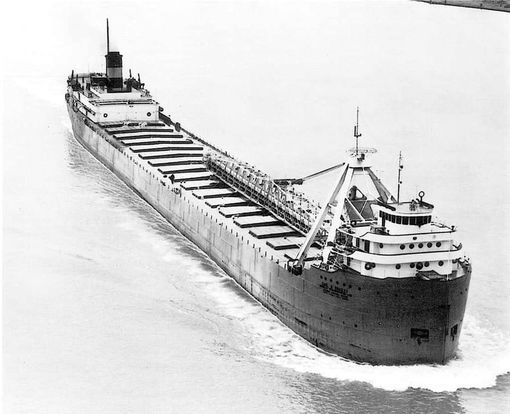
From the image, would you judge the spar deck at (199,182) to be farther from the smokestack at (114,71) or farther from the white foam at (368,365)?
the smokestack at (114,71)

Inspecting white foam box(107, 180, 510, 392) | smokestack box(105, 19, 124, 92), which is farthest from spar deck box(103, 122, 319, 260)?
smokestack box(105, 19, 124, 92)

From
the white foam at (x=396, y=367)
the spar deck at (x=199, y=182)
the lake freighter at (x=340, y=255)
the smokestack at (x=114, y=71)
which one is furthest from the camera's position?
the smokestack at (x=114, y=71)

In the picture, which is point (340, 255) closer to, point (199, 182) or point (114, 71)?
point (199, 182)

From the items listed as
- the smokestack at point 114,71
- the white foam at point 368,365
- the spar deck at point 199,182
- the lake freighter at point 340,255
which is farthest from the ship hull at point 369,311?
the smokestack at point 114,71

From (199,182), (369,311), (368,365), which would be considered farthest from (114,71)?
(368,365)

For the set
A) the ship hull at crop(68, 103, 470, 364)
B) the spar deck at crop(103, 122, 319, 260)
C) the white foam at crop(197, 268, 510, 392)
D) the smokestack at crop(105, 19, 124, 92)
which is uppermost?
the smokestack at crop(105, 19, 124, 92)

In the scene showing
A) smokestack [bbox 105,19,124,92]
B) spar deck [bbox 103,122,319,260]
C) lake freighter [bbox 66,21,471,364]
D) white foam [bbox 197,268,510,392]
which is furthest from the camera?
smokestack [bbox 105,19,124,92]

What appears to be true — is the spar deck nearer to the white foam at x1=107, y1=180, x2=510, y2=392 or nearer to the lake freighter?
the lake freighter
